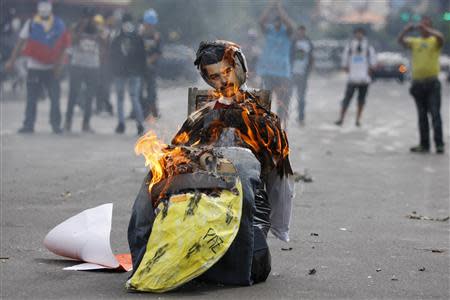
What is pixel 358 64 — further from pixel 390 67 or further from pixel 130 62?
pixel 390 67

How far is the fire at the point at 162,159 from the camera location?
6906 mm

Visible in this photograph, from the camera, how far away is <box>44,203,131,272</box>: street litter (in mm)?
7520

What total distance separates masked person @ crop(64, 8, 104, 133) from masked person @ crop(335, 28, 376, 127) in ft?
17.2

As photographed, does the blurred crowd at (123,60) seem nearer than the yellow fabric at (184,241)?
No

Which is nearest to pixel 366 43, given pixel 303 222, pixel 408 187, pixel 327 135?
pixel 327 135

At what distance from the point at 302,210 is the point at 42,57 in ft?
31.4

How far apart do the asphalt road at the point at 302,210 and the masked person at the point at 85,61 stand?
0.48 m

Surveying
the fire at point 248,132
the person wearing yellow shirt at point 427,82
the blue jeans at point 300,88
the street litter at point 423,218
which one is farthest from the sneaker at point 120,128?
the fire at point 248,132

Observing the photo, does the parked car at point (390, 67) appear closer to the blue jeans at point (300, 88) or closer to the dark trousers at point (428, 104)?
the blue jeans at point (300, 88)

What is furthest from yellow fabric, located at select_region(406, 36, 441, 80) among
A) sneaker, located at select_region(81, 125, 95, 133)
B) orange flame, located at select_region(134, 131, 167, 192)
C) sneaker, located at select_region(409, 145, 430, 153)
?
orange flame, located at select_region(134, 131, 167, 192)

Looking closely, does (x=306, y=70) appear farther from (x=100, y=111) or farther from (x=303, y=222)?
(x=303, y=222)

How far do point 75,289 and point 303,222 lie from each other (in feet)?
11.3

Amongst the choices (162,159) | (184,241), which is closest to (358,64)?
(162,159)

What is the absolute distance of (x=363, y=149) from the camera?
1812 cm
